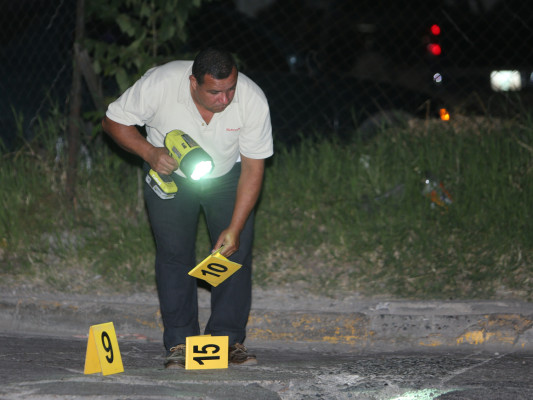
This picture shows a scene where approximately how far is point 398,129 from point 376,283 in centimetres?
204

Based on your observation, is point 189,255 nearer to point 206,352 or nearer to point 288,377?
point 206,352

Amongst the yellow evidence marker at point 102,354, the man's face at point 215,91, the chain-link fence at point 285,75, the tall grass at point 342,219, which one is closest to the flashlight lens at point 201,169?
the man's face at point 215,91

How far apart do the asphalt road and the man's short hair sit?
1413mm

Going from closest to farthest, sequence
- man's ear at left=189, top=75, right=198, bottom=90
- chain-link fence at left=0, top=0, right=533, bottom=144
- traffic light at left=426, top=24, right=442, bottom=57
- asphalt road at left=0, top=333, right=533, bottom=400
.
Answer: asphalt road at left=0, top=333, right=533, bottom=400 < man's ear at left=189, top=75, right=198, bottom=90 < chain-link fence at left=0, top=0, right=533, bottom=144 < traffic light at left=426, top=24, right=442, bottom=57

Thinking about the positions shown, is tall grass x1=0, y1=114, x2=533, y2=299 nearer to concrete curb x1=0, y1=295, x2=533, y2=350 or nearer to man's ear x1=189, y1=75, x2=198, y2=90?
concrete curb x1=0, y1=295, x2=533, y2=350

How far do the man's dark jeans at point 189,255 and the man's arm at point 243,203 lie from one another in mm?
143

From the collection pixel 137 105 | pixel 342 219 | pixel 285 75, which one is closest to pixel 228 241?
pixel 137 105

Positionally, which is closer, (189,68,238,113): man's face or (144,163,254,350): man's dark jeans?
(189,68,238,113): man's face

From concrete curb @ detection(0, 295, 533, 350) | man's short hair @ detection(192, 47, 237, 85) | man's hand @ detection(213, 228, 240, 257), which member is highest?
man's short hair @ detection(192, 47, 237, 85)

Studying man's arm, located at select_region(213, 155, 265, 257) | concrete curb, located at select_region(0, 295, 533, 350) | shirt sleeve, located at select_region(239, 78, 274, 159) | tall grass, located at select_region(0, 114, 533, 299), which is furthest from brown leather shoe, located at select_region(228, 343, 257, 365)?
tall grass, located at select_region(0, 114, 533, 299)

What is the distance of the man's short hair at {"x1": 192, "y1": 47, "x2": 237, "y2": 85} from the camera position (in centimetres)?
358

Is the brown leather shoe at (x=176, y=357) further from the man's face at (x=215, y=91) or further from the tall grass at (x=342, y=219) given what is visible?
the tall grass at (x=342, y=219)

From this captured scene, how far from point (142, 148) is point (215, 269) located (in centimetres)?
69

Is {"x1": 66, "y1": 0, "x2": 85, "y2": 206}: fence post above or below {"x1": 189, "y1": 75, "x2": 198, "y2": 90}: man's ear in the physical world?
above
